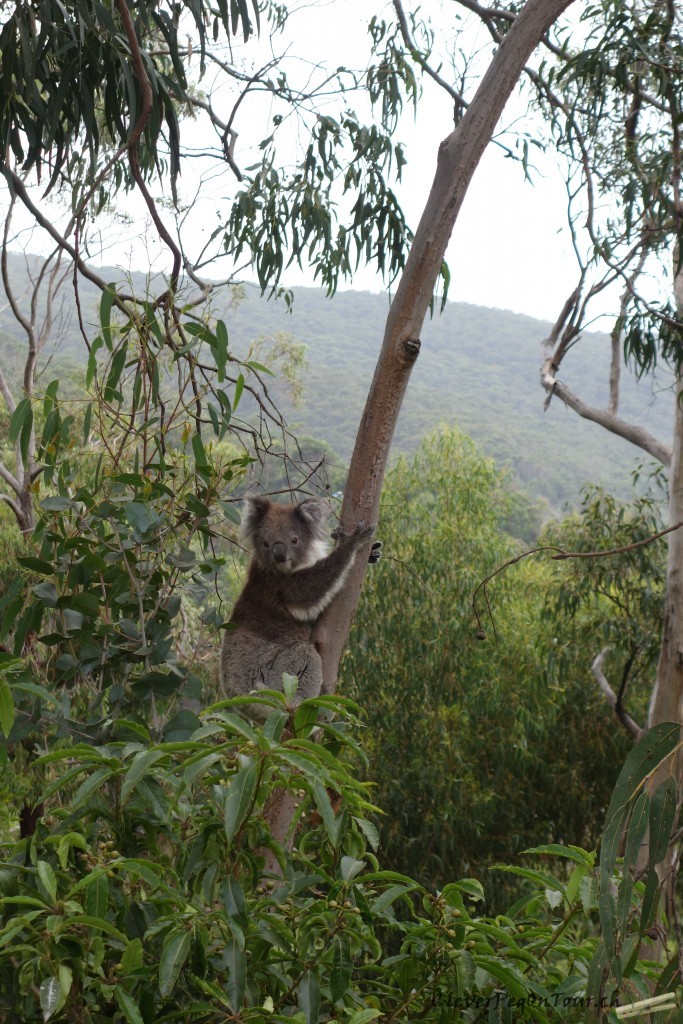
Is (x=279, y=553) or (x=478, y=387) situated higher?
(x=478, y=387)

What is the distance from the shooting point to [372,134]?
4680 millimetres

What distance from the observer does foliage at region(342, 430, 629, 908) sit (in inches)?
285

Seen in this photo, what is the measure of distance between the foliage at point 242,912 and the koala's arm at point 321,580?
901 millimetres

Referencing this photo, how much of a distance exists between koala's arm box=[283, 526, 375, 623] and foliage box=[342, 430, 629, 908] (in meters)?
4.34

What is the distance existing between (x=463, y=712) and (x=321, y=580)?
505 cm

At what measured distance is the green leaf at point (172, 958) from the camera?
1.05 metres

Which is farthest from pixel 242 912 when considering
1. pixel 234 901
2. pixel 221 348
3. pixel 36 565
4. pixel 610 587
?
pixel 610 587

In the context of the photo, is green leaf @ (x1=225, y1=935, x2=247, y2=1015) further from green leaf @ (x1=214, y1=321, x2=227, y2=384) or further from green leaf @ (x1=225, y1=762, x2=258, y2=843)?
green leaf @ (x1=214, y1=321, x2=227, y2=384)

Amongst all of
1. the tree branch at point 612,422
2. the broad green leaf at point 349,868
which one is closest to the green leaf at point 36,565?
the broad green leaf at point 349,868

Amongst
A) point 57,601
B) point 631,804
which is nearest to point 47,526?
point 57,601

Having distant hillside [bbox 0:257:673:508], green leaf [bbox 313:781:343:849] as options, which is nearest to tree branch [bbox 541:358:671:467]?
green leaf [bbox 313:781:343:849]

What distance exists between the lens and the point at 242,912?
45.6 inches

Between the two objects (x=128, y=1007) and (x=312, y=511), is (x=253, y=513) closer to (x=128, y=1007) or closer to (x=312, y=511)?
(x=312, y=511)

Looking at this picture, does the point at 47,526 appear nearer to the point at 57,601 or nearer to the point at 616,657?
the point at 57,601
